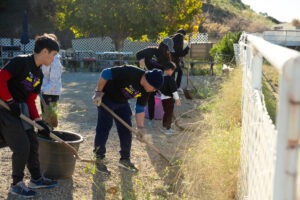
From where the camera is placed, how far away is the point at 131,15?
1494cm

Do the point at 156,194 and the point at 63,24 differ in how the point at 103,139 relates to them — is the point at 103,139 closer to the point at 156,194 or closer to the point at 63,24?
the point at 156,194

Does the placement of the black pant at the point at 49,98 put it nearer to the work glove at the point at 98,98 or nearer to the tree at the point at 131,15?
the work glove at the point at 98,98

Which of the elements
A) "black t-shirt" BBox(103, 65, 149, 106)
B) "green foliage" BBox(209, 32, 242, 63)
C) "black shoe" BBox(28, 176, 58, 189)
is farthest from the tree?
"black shoe" BBox(28, 176, 58, 189)

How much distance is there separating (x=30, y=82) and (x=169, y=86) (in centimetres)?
279

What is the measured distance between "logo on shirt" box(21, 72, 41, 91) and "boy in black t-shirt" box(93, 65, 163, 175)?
675 mm

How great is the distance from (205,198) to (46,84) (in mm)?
3360

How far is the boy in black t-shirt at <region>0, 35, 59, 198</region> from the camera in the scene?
327 cm

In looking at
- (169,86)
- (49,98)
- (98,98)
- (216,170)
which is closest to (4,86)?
(98,98)

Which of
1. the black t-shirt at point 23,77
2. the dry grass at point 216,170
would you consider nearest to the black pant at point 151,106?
the dry grass at point 216,170

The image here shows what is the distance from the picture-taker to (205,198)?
3123 mm

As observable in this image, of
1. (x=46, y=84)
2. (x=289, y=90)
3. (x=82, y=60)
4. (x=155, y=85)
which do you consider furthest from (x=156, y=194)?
(x=82, y=60)

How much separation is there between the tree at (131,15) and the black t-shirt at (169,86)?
9.56 metres

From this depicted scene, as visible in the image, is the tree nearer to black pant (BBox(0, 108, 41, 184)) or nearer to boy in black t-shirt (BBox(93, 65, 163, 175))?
boy in black t-shirt (BBox(93, 65, 163, 175))

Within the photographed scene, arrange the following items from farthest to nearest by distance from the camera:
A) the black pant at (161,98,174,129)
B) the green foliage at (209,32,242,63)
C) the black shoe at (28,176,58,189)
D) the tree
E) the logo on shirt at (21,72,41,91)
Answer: the tree → the green foliage at (209,32,242,63) → the black pant at (161,98,174,129) → the black shoe at (28,176,58,189) → the logo on shirt at (21,72,41,91)
